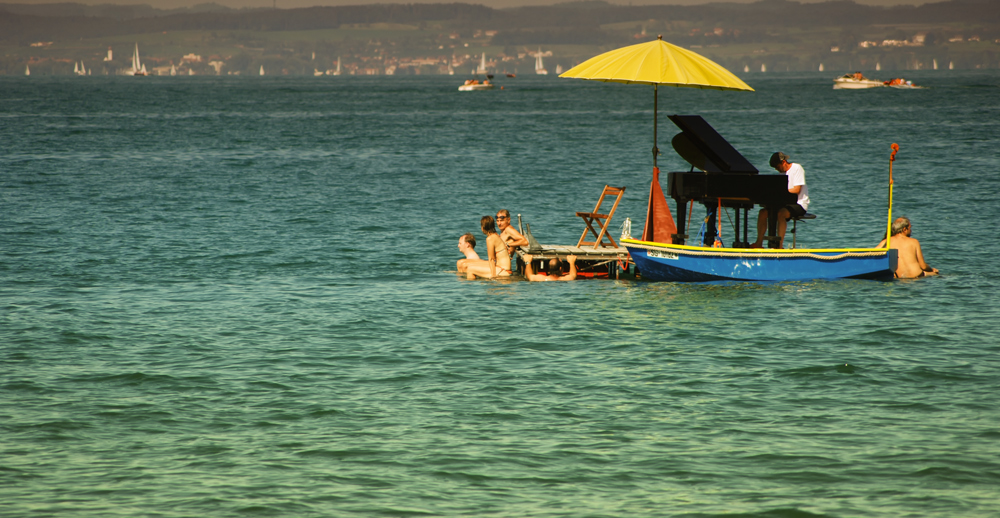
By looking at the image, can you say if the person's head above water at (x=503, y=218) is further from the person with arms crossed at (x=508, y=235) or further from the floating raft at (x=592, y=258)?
the floating raft at (x=592, y=258)

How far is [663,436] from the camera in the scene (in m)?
8.77

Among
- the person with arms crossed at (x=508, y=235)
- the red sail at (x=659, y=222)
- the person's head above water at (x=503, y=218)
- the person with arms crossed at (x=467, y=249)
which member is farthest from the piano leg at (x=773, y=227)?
the person with arms crossed at (x=467, y=249)

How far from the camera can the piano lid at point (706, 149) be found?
14688 mm

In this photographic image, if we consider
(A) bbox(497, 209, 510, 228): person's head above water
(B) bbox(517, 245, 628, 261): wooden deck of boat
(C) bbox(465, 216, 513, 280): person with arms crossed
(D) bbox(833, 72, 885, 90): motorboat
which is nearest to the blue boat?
(B) bbox(517, 245, 628, 261): wooden deck of boat

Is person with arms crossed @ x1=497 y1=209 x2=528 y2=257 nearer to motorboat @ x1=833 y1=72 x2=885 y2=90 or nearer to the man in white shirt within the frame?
the man in white shirt

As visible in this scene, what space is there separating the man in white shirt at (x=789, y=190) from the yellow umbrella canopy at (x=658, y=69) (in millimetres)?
Result: 1423

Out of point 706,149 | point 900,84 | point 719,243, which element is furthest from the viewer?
point 900,84

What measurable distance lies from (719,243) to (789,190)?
1.40 meters

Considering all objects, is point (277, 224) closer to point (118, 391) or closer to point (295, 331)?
point (295, 331)

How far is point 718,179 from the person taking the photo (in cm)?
1459

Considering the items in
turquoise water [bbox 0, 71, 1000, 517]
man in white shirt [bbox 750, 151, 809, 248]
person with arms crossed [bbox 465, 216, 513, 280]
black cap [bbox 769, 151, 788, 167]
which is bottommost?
turquoise water [bbox 0, 71, 1000, 517]

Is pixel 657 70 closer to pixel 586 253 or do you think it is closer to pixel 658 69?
pixel 658 69

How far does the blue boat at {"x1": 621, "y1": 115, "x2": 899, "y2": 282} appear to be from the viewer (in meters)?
14.6

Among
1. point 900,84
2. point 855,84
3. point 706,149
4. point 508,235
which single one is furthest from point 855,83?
point 706,149
